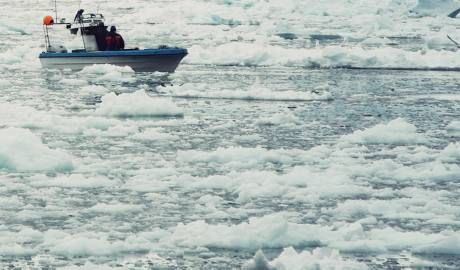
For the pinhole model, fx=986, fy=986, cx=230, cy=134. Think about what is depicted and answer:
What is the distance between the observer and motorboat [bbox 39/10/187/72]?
1187 inches

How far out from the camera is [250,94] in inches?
1000

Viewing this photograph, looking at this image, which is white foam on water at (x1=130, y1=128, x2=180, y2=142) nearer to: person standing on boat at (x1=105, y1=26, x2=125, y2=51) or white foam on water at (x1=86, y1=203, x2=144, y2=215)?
white foam on water at (x1=86, y1=203, x2=144, y2=215)

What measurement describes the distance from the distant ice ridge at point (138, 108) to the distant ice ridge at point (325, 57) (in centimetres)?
1244

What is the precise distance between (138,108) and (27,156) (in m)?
6.17

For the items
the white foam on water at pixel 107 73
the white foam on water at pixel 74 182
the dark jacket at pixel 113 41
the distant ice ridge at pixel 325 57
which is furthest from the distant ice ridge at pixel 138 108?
the distant ice ridge at pixel 325 57

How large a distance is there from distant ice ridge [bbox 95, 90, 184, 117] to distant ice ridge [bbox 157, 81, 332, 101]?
3.71 metres

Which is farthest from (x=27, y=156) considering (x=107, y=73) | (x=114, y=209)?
(x=107, y=73)

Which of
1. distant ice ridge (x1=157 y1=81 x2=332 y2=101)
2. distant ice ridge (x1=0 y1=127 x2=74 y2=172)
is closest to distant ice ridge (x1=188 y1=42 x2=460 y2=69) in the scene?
distant ice ridge (x1=157 y1=81 x2=332 y2=101)

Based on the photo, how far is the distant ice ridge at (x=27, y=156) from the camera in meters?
15.4

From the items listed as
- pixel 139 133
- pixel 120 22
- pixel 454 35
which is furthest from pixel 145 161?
pixel 120 22

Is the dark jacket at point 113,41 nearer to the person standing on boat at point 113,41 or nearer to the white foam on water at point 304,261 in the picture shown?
the person standing on boat at point 113,41

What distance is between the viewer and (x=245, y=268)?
10.1m

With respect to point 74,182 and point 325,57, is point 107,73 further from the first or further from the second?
point 74,182

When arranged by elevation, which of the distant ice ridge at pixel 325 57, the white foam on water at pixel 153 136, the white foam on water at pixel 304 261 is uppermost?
the distant ice ridge at pixel 325 57
